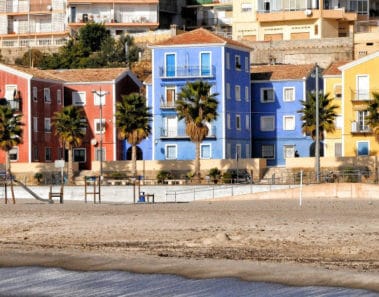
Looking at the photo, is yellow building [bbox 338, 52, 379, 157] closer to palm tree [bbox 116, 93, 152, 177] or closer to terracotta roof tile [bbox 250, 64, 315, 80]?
terracotta roof tile [bbox 250, 64, 315, 80]

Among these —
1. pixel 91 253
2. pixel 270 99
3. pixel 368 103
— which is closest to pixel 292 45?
pixel 270 99

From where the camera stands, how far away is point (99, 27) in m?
109

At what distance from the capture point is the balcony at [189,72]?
8200 centimetres

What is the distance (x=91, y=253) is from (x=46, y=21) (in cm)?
8961

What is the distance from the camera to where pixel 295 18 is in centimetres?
10181

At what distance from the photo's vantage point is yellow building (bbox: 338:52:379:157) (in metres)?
77.5

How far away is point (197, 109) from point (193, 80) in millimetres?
7494

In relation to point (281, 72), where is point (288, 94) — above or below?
below

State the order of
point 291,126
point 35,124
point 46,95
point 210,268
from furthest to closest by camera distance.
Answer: point 291,126 → point 46,95 → point 35,124 → point 210,268

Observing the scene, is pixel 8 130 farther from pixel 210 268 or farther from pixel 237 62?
pixel 210 268

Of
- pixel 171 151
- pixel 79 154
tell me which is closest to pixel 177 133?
pixel 171 151

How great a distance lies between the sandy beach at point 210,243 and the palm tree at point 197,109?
30925 mm

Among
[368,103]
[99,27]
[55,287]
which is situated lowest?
[55,287]

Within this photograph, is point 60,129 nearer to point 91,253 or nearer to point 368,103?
point 368,103
